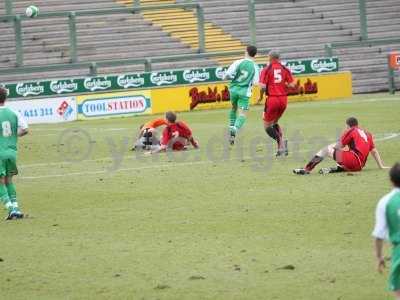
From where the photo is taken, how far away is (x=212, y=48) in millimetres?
42625

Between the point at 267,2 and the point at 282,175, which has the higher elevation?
the point at 267,2

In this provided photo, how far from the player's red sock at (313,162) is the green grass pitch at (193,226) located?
0.32m

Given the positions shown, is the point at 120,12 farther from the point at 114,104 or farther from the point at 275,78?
the point at 275,78

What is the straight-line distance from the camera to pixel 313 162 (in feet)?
61.8

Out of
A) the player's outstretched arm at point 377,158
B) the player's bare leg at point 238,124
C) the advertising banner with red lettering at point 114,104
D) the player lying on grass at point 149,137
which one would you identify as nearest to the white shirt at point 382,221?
the player's outstretched arm at point 377,158

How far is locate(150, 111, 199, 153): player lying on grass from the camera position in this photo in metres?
23.5

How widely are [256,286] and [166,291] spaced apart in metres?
0.85

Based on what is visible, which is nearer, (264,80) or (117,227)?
(117,227)

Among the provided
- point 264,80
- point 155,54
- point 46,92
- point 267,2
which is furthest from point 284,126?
point 267,2

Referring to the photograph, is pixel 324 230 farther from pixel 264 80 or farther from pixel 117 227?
pixel 264 80

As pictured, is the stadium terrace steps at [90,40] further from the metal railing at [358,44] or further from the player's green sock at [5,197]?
the player's green sock at [5,197]

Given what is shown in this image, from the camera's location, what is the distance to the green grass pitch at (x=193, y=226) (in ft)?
36.7

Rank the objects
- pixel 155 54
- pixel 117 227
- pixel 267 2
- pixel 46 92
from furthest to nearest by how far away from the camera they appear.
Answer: pixel 267 2
pixel 155 54
pixel 46 92
pixel 117 227

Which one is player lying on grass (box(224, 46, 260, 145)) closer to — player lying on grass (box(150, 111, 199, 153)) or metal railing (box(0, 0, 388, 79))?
player lying on grass (box(150, 111, 199, 153))
